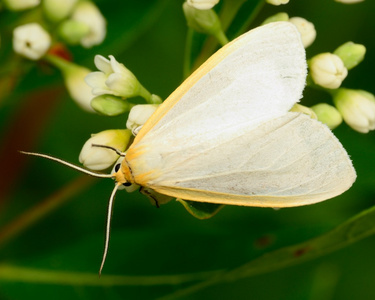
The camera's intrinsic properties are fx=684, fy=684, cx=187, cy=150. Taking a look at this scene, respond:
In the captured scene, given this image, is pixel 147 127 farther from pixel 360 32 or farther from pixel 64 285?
pixel 360 32

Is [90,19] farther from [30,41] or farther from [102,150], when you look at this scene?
[102,150]

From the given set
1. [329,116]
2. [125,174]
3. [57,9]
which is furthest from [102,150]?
[329,116]

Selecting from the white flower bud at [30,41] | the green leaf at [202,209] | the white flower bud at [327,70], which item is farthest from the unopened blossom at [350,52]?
the white flower bud at [30,41]

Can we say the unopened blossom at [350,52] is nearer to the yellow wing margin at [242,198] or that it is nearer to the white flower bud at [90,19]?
the yellow wing margin at [242,198]

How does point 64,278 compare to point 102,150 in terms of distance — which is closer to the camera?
point 102,150

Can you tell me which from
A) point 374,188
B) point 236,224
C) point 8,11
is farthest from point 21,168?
point 374,188

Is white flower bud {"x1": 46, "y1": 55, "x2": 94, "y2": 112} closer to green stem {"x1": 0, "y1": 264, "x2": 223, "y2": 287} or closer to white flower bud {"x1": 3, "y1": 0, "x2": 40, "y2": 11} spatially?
white flower bud {"x1": 3, "y1": 0, "x2": 40, "y2": 11}
